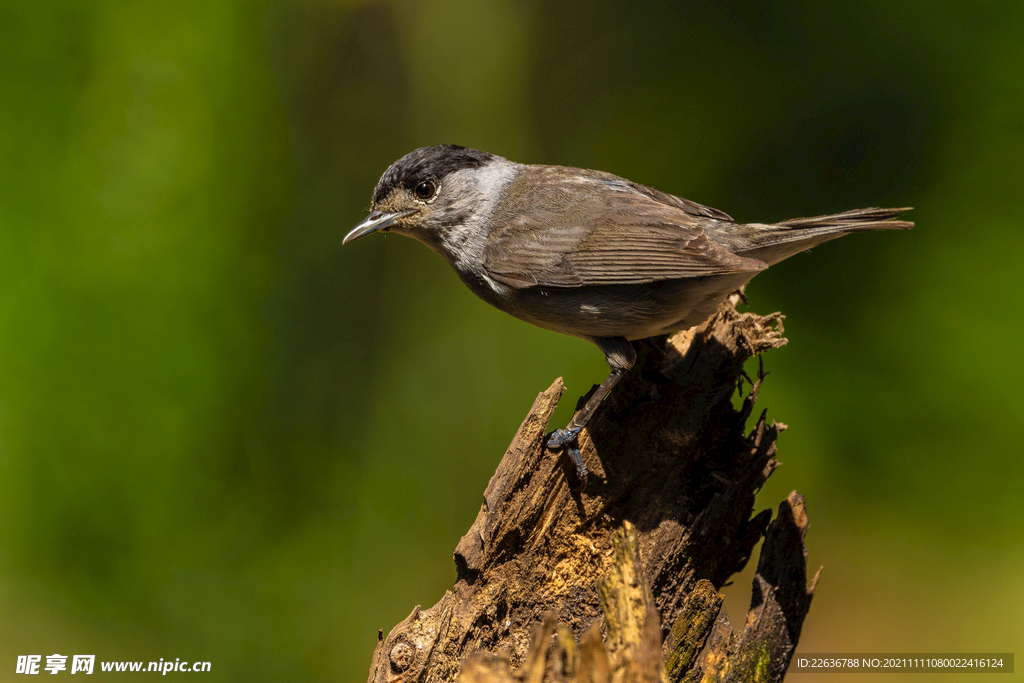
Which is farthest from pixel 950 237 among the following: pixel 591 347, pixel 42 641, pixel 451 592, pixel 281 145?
pixel 42 641

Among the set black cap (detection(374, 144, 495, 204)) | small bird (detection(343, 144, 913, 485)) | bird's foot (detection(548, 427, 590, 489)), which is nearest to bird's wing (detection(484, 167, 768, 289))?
small bird (detection(343, 144, 913, 485))

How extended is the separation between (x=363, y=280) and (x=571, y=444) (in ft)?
6.58

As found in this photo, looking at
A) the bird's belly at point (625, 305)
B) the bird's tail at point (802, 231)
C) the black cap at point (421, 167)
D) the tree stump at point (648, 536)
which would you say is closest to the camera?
the tree stump at point (648, 536)

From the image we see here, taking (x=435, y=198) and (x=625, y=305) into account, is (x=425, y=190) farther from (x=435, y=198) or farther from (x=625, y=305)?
(x=625, y=305)

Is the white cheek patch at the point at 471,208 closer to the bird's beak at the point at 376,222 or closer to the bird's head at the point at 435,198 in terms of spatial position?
the bird's head at the point at 435,198

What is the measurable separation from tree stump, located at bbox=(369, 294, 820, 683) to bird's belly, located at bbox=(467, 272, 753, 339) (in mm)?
332

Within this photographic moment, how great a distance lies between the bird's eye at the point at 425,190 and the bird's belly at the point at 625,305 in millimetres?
549

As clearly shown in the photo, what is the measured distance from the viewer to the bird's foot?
245 cm

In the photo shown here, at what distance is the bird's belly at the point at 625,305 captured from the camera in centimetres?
253

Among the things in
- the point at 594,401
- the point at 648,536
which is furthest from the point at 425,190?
the point at 648,536

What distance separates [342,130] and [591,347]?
204 centimetres

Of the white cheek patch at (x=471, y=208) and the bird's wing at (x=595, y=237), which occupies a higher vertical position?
the white cheek patch at (x=471, y=208)

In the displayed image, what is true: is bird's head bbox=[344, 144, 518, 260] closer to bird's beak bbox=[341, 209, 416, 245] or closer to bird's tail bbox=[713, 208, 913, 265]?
bird's beak bbox=[341, 209, 416, 245]

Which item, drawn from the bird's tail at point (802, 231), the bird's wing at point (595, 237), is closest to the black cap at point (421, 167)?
the bird's wing at point (595, 237)
